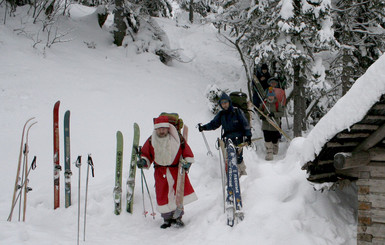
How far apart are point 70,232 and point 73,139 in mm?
3365

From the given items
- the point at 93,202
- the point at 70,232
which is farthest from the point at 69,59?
the point at 70,232

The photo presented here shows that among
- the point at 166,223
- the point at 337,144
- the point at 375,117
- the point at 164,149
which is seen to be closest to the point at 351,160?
the point at 337,144

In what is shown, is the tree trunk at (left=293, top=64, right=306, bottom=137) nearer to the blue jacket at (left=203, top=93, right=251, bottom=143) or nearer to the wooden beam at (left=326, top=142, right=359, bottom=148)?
the blue jacket at (left=203, top=93, right=251, bottom=143)

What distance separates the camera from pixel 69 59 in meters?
11.7

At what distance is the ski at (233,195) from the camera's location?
15.8 ft

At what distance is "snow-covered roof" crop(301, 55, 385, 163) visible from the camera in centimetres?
327

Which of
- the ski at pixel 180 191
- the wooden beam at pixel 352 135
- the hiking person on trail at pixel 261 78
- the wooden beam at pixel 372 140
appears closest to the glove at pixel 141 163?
the ski at pixel 180 191

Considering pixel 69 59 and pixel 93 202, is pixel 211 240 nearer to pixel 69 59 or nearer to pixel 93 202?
pixel 93 202

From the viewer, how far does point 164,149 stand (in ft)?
17.9

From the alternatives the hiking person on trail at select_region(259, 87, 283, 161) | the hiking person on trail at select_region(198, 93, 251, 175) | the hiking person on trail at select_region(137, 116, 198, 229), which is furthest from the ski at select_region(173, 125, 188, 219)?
the hiking person on trail at select_region(259, 87, 283, 161)

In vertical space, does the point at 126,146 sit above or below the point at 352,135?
below

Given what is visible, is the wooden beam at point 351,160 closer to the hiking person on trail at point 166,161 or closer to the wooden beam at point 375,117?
the wooden beam at point 375,117

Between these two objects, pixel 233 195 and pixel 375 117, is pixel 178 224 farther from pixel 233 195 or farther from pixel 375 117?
pixel 375 117

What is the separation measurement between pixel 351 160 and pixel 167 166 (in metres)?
2.90
